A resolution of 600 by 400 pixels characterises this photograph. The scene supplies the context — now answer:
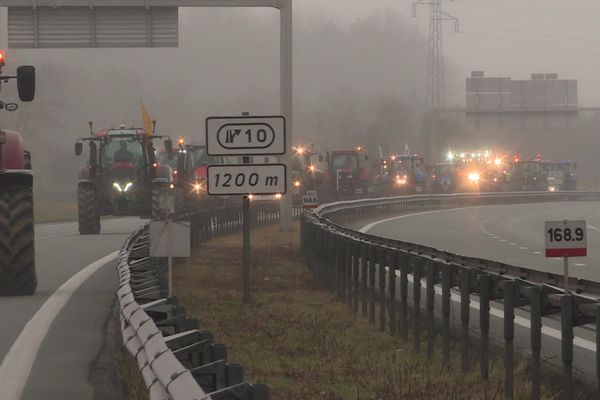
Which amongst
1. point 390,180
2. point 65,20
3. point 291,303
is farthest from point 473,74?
point 291,303

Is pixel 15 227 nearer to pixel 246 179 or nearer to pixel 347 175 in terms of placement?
pixel 246 179

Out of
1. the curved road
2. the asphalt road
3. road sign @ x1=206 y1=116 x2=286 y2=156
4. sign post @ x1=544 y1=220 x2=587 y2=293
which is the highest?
road sign @ x1=206 y1=116 x2=286 y2=156

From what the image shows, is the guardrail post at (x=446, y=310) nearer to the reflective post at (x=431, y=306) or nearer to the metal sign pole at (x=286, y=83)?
the reflective post at (x=431, y=306)

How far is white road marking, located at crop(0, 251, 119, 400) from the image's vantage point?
1069 cm

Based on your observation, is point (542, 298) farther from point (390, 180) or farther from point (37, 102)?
point (37, 102)

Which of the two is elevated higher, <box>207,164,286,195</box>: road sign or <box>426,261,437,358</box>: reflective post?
<box>207,164,286,195</box>: road sign

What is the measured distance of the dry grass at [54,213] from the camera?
6162cm

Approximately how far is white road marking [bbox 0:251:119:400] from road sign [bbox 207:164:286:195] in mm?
2326

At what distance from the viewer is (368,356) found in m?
12.8

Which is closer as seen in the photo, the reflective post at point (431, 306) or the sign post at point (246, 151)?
the reflective post at point (431, 306)

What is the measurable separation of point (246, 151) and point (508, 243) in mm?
19090

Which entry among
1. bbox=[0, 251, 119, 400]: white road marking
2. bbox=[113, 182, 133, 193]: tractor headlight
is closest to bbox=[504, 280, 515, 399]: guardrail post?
bbox=[0, 251, 119, 400]: white road marking

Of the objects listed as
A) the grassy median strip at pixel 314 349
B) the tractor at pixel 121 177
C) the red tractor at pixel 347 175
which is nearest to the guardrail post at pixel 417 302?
the grassy median strip at pixel 314 349

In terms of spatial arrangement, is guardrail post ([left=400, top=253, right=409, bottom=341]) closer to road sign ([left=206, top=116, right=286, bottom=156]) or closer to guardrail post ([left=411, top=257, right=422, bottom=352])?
guardrail post ([left=411, top=257, right=422, bottom=352])
